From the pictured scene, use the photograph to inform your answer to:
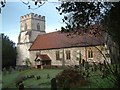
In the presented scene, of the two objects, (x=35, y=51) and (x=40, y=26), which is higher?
(x=40, y=26)

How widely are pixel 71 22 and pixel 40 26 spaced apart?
30.4 meters

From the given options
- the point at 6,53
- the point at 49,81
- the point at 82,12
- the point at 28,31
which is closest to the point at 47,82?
the point at 49,81

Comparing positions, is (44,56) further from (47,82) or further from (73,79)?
(73,79)

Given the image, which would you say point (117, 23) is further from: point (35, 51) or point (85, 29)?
point (35, 51)

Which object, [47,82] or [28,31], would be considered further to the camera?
[28,31]

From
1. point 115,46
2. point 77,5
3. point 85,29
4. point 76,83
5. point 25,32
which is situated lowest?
point 76,83

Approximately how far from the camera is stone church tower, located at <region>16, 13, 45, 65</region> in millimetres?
32969

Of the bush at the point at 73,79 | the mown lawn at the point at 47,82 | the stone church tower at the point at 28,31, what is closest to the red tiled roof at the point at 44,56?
the stone church tower at the point at 28,31

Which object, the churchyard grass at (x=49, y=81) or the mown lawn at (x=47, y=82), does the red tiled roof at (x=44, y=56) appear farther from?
the mown lawn at (x=47, y=82)

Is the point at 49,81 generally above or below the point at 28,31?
below

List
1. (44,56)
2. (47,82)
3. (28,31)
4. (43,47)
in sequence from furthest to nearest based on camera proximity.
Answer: (28,31) < (43,47) < (44,56) < (47,82)

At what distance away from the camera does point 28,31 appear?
111ft

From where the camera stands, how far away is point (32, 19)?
1346 inches

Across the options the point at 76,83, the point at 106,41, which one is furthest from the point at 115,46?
the point at 76,83
